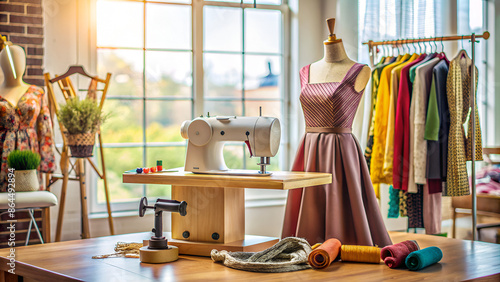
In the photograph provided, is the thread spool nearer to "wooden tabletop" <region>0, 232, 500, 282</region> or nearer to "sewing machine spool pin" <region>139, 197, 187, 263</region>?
"wooden tabletop" <region>0, 232, 500, 282</region>

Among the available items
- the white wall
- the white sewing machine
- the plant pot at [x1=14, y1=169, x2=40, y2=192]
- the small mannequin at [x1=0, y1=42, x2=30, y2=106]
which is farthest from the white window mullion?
the white sewing machine

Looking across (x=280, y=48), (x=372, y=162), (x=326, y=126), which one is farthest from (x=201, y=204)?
(x=280, y=48)

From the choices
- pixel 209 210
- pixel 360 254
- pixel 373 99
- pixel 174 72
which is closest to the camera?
pixel 360 254

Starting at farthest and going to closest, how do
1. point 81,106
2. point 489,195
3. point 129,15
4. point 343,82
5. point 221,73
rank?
point 221,73 < point 129,15 < point 489,195 < point 81,106 < point 343,82

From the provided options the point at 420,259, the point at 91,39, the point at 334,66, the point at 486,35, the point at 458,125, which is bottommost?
the point at 420,259

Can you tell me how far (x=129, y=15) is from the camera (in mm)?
3551

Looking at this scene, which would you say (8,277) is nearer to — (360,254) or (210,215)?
(210,215)

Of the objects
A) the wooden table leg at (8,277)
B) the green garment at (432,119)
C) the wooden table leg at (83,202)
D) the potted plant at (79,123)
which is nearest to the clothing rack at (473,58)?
the green garment at (432,119)

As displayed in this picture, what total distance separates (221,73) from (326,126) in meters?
1.43

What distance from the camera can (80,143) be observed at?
2979 mm

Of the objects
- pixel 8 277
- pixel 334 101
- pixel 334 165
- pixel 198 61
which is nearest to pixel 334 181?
pixel 334 165

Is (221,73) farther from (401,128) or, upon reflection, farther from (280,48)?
(401,128)

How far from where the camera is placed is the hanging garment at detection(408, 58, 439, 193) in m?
3.05

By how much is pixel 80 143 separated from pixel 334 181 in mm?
1408
